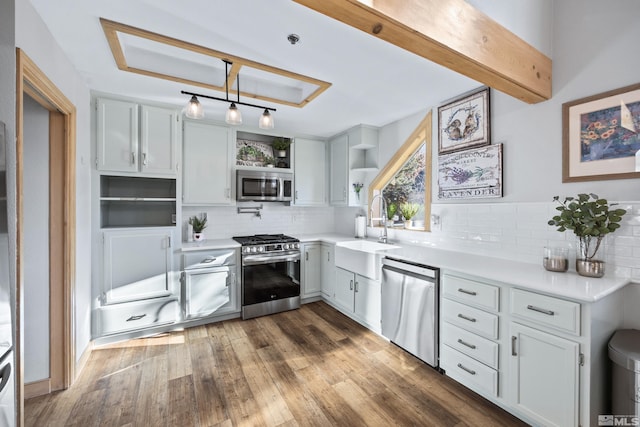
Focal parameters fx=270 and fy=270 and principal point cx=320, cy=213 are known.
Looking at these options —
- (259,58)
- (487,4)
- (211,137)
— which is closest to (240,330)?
(211,137)

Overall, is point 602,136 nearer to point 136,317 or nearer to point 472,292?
point 472,292

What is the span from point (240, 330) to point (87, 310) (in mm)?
1386

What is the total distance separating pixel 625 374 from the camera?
1.39 metres

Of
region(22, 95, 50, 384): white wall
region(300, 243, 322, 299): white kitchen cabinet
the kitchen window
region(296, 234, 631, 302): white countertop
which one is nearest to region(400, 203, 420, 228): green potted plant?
the kitchen window

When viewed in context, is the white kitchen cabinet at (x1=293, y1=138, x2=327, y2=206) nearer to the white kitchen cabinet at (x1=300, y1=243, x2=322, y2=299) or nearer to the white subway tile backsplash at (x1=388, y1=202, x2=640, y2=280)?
the white kitchen cabinet at (x1=300, y1=243, x2=322, y2=299)

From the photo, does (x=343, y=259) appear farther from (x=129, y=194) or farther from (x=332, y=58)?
(x=129, y=194)

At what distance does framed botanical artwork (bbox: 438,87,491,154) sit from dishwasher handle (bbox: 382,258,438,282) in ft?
4.01

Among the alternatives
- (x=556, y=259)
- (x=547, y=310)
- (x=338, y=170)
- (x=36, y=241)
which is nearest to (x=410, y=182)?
(x=338, y=170)

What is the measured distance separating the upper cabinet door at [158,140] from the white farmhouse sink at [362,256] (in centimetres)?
208

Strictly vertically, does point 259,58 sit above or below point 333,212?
above

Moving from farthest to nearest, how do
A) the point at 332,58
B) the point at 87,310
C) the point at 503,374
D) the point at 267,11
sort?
the point at 87,310, the point at 332,58, the point at 503,374, the point at 267,11

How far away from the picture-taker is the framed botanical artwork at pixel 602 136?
1653 millimetres

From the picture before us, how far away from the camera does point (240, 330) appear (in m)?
2.94

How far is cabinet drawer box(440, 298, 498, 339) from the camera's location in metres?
1.78
